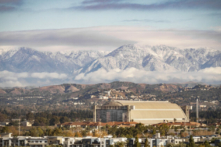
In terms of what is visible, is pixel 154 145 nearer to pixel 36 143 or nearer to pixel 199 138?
pixel 199 138

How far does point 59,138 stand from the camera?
160 m

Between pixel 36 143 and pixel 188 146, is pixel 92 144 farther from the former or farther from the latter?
pixel 188 146

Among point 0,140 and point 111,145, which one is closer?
point 111,145

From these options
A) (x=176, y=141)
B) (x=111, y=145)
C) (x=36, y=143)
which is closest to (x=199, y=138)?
(x=176, y=141)

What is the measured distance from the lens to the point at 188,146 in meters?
145

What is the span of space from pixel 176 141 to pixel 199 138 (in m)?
10.5

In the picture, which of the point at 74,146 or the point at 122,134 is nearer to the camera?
the point at 74,146

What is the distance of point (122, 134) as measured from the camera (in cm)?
19975

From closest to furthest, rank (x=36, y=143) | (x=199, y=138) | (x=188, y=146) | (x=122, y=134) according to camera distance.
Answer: (x=188, y=146) < (x=36, y=143) < (x=199, y=138) < (x=122, y=134)

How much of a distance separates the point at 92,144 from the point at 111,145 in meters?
7.24

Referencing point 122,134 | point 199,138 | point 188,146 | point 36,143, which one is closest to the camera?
point 188,146

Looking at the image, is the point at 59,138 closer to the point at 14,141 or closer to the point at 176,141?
the point at 14,141

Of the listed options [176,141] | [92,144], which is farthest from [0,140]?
[176,141]

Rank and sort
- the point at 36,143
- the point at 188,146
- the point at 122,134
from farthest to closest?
the point at 122,134
the point at 36,143
the point at 188,146
